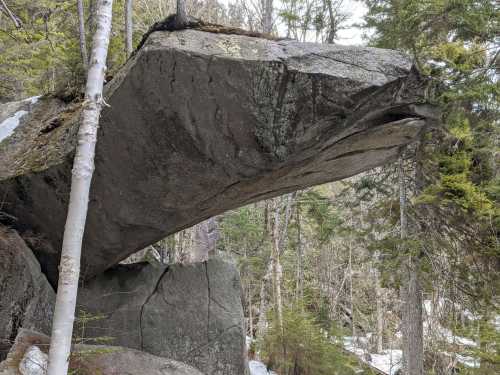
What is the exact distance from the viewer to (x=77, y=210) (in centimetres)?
383

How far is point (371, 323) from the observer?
18.0m

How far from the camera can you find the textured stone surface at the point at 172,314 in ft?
23.1

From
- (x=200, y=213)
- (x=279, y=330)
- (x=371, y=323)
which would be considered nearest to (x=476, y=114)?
(x=200, y=213)

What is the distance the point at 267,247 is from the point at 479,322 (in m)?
10.0

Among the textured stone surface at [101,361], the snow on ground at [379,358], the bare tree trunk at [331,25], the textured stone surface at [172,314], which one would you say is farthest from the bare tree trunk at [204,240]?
the textured stone surface at [101,361]

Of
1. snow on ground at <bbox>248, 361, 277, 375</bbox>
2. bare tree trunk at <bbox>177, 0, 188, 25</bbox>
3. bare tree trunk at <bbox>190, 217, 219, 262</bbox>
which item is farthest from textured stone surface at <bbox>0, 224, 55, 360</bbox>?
bare tree trunk at <bbox>190, 217, 219, 262</bbox>

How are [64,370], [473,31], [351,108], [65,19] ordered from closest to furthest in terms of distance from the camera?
[64,370], [351,108], [473,31], [65,19]

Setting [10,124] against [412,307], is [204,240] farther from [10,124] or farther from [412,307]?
[10,124]

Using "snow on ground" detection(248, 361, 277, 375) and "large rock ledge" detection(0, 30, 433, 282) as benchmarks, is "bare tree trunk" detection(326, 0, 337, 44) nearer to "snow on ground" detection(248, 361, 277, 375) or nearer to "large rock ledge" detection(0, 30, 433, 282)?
"large rock ledge" detection(0, 30, 433, 282)

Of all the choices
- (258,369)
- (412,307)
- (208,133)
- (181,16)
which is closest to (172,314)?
(258,369)

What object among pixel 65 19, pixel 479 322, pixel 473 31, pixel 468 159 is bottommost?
pixel 479 322

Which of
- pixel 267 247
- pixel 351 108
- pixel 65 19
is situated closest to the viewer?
pixel 351 108

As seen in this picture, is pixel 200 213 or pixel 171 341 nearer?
pixel 200 213

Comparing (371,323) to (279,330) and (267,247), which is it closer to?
(267,247)
